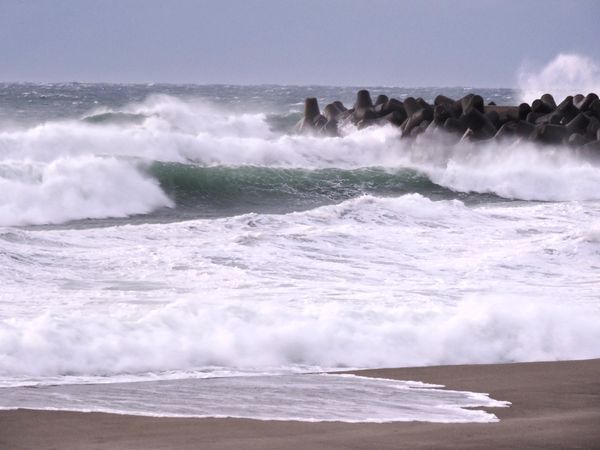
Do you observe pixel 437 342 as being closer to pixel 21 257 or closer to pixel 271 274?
pixel 271 274

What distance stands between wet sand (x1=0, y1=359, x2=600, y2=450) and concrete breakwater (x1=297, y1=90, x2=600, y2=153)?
2125 cm

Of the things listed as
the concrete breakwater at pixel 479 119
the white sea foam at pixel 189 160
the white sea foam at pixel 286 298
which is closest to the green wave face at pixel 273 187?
the white sea foam at pixel 189 160

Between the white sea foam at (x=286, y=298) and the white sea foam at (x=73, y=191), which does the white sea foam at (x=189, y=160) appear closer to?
the white sea foam at (x=73, y=191)

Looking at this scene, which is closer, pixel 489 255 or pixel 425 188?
pixel 489 255

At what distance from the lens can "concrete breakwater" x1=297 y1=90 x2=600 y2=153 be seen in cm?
2906

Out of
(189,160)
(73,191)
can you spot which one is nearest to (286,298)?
(73,191)

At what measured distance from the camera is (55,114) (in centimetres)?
4612

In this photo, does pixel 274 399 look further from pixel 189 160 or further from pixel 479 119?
pixel 479 119

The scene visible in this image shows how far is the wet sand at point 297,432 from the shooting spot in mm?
6844

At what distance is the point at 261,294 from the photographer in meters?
11.8

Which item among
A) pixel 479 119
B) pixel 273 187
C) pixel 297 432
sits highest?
pixel 479 119

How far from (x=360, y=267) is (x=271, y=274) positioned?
1199 mm

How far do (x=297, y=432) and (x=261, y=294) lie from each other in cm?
466

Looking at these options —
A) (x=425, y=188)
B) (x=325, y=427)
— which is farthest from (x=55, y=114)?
(x=325, y=427)
